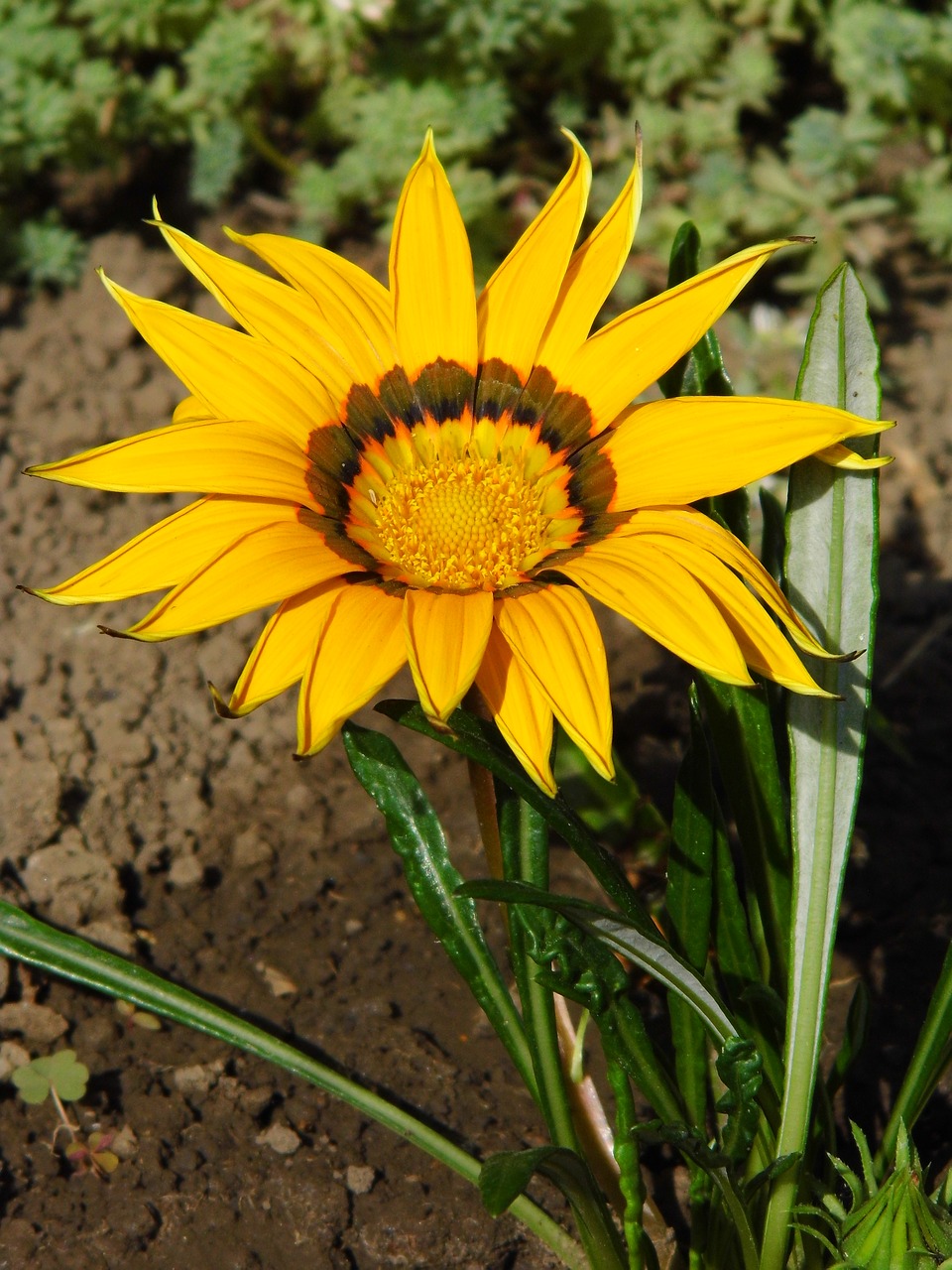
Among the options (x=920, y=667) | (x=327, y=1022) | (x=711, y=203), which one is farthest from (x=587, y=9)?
(x=327, y=1022)

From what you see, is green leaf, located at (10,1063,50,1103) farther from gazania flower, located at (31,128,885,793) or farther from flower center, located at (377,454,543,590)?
flower center, located at (377,454,543,590)

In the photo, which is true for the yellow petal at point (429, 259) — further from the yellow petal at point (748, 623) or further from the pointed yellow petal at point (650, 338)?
the yellow petal at point (748, 623)

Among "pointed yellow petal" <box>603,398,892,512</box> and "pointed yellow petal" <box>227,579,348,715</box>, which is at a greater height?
"pointed yellow petal" <box>603,398,892,512</box>

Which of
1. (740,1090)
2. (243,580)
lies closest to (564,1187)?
(740,1090)

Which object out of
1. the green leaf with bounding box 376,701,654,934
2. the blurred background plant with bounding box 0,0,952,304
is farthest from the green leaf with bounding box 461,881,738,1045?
the blurred background plant with bounding box 0,0,952,304

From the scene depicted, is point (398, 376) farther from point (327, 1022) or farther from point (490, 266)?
point (490, 266)

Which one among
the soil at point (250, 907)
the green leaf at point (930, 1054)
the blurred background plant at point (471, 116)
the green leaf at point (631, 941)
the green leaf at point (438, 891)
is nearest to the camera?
the green leaf at point (631, 941)

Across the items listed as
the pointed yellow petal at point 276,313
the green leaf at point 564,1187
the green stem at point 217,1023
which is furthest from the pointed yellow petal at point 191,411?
the green leaf at point 564,1187
